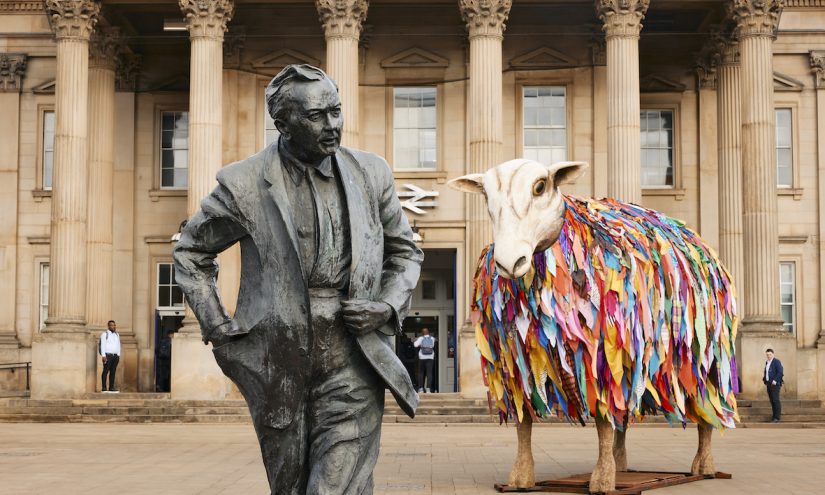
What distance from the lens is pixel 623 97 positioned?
32938mm

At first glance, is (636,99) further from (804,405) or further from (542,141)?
(804,405)

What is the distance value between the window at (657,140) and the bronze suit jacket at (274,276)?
111 ft

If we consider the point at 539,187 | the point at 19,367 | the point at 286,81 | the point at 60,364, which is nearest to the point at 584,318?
the point at 539,187

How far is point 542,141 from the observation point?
38000 millimetres

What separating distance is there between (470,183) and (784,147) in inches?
1119

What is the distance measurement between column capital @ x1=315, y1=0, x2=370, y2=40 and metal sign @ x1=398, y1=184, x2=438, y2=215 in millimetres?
5458

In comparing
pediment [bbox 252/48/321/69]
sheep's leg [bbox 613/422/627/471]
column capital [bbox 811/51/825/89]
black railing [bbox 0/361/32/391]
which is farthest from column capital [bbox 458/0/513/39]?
sheep's leg [bbox 613/422/627/471]

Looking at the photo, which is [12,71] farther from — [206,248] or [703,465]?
[206,248]

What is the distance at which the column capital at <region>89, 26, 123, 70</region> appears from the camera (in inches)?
1437

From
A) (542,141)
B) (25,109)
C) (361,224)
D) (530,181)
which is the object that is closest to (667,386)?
(530,181)

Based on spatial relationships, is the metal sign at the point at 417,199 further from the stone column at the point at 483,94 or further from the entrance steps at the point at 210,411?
the entrance steps at the point at 210,411

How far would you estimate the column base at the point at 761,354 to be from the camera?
32.2m

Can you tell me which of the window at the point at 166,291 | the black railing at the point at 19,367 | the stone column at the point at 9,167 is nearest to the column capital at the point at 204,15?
the stone column at the point at 9,167

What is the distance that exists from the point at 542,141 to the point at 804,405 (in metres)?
10.9
